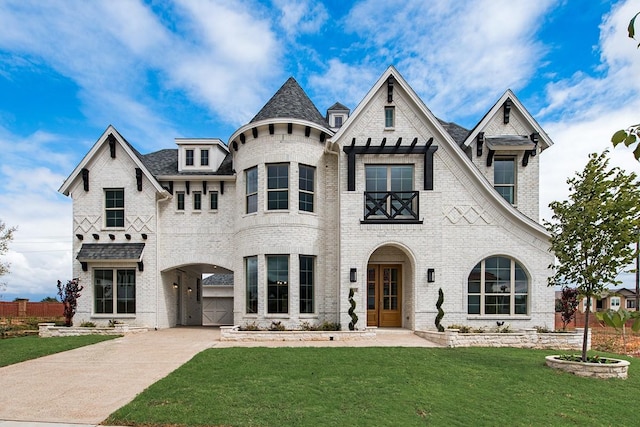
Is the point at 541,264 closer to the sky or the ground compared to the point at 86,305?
closer to the sky

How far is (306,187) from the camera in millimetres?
15930

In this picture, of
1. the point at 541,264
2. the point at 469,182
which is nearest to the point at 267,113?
the point at 469,182

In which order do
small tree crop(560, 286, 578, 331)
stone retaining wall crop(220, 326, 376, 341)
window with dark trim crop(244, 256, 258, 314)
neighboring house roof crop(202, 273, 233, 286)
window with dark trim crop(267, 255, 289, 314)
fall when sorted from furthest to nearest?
1. neighboring house roof crop(202, 273, 233, 286)
2. window with dark trim crop(244, 256, 258, 314)
3. window with dark trim crop(267, 255, 289, 314)
4. small tree crop(560, 286, 578, 331)
5. stone retaining wall crop(220, 326, 376, 341)

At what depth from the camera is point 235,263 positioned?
16891mm

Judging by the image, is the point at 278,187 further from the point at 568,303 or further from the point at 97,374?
the point at 568,303

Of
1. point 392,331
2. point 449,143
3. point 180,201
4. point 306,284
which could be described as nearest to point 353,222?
point 306,284

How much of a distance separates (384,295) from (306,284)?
3260 millimetres

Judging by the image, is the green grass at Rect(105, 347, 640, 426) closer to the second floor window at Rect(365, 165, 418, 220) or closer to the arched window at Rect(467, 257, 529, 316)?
the arched window at Rect(467, 257, 529, 316)

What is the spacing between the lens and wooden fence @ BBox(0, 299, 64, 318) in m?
27.2

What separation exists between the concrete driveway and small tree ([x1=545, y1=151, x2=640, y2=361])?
10481 mm

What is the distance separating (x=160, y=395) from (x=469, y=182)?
12864mm

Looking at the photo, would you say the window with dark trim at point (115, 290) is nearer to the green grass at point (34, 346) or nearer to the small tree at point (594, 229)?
the green grass at point (34, 346)

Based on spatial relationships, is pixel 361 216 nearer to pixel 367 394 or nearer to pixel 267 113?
pixel 267 113

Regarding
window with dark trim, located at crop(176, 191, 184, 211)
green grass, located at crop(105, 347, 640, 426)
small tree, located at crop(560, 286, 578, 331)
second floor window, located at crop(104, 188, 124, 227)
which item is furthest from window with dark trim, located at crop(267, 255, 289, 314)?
small tree, located at crop(560, 286, 578, 331)
